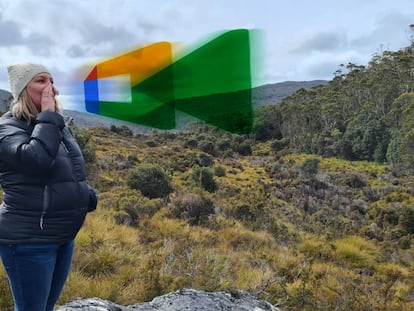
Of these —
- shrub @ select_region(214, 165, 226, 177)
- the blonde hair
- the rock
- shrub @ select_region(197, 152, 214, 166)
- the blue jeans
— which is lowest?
shrub @ select_region(214, 165, 226, 177)

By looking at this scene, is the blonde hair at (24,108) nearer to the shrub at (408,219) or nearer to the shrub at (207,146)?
the shrub at (408,219)

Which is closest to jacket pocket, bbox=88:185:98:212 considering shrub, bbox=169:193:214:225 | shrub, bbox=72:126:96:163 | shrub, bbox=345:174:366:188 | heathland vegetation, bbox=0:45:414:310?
heathland vegetation, bbox=0:45:414:310

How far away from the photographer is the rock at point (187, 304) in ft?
10.0

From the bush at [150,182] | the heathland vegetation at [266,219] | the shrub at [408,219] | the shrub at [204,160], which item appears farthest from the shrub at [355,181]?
the bush at [150,182]

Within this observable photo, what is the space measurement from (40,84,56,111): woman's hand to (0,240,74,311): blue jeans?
1.75ft

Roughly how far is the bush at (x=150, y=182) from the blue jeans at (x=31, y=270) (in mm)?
11614

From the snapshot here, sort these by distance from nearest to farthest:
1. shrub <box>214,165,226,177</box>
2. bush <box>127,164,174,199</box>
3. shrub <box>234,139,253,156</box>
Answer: bush <box>127,164,174,199</box> < shrub <box>214,165,226,177</box> < shrub <box>234,139,253,156</box>

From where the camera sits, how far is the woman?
5.76ft

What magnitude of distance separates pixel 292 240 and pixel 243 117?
352 inches

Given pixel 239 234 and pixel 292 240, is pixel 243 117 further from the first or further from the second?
pixel 292 240

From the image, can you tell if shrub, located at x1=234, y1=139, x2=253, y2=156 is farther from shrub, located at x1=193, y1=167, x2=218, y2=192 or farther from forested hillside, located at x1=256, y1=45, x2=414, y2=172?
shrub, located at x1=193, y1=167, x2=218, y2=192

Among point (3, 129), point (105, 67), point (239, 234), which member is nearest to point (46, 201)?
point (3, 129)

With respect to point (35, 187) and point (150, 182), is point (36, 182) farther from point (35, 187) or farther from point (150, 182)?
point (150, 182)

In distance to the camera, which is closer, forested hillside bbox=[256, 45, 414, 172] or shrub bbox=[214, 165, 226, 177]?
shrub bbox=[214, 165, 226, 177]
